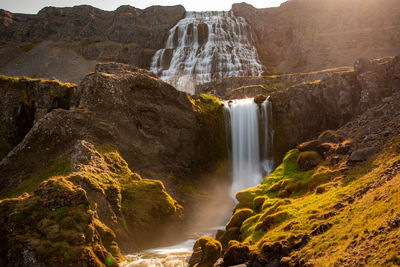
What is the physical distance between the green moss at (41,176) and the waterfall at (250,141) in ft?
57.4

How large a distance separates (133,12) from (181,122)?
9517cm

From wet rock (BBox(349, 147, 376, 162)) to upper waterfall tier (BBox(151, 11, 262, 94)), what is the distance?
56.9 meters

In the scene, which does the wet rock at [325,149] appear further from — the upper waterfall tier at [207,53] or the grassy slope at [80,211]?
the upper waterfall tier at [207,53]

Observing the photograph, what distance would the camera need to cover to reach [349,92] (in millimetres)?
31172

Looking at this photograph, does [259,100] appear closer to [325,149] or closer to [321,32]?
[325,149]

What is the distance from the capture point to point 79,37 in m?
104

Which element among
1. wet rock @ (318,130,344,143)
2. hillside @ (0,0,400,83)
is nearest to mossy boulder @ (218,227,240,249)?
wet rock @ (318,130,344,143)

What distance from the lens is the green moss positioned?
1652 cm

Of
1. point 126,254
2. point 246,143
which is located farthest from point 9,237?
point 246,143

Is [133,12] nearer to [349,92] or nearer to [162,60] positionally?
[162,60]

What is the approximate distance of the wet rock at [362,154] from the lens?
16.0 meters

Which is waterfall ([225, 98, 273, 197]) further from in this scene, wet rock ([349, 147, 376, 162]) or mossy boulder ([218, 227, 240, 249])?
mossy boulder ([218, 227, 240, 249])

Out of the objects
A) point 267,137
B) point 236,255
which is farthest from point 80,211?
point 267,137

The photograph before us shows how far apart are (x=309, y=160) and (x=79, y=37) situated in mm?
104362
